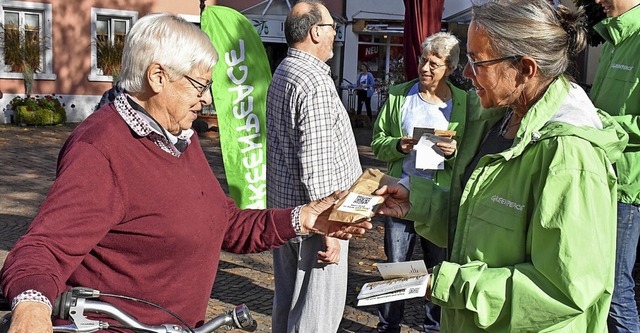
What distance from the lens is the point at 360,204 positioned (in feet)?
9.95

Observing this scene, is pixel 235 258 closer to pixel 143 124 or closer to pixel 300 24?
pixel 300 24

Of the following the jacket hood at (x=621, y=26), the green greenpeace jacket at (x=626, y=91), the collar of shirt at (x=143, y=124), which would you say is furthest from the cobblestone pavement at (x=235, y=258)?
the collar of shirt at (x=143, y=124)

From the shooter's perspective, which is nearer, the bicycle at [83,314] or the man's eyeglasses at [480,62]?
the bicycle at [83,314]

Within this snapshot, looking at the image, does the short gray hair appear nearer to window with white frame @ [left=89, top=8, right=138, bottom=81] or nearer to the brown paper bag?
the brown paper bag

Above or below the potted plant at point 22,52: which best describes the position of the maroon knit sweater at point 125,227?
Result: above

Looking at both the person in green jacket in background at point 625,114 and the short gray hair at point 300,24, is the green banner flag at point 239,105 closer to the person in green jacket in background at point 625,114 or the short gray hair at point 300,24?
the short gray hair at point 300,24

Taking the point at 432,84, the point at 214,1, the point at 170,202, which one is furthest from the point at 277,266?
the point at 214,1

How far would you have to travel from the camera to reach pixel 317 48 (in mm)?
4449

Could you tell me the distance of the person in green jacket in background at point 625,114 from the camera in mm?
4215

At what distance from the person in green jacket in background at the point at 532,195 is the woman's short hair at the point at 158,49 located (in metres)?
0.96

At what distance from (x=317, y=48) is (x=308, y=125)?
53 centimetres

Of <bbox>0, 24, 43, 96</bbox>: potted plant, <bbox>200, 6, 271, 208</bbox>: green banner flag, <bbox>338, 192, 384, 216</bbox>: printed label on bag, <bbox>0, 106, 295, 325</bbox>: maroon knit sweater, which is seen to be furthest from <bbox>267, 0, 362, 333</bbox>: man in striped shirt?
<bbox>0, 24, 43, 96</bbox>: potted plant

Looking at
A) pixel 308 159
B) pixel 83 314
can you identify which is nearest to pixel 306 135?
pixel 308 159

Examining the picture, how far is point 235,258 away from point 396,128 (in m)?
3.13
